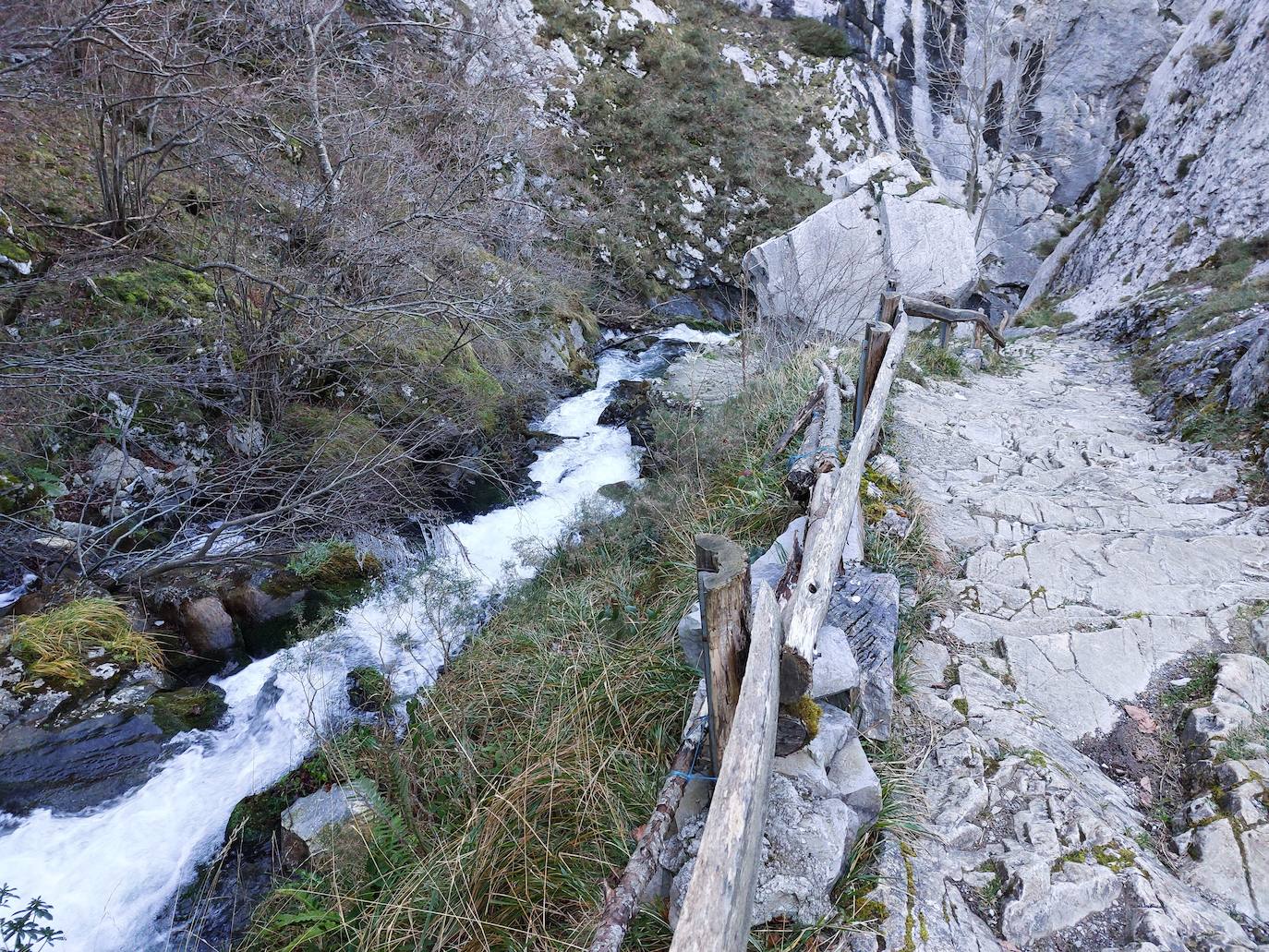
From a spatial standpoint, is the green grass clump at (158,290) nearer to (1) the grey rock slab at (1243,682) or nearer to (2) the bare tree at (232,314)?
Answer: (2) the bare tree at (232,314)

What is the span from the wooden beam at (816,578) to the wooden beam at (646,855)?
0.44 meters

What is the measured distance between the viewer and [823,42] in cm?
2325

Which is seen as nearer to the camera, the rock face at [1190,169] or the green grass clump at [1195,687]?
the green grass clump at [1195,687]

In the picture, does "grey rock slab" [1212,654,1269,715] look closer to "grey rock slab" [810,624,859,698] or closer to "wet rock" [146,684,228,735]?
"grey rock slab" [810,624,859,698]

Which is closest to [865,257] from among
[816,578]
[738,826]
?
[816,578]

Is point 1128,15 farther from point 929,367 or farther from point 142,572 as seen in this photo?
point 142,572

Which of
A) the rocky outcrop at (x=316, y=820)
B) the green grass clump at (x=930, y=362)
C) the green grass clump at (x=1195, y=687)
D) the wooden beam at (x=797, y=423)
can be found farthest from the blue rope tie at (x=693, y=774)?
the green grass clump at (x=930, y=362)

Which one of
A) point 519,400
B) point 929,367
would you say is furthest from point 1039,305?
point 519,400

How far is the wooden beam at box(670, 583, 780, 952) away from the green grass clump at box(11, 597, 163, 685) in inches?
192

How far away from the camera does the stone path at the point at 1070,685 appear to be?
1.75 metres

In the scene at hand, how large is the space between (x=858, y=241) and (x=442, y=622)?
32.0 ft

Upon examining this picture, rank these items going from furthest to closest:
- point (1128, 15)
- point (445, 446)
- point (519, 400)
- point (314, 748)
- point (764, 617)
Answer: point (1128, 15), point (519, 400), point (445, 446), point (314, 748), point (764, 617)

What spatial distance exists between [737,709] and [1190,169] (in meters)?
13.9

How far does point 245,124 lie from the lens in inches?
271
